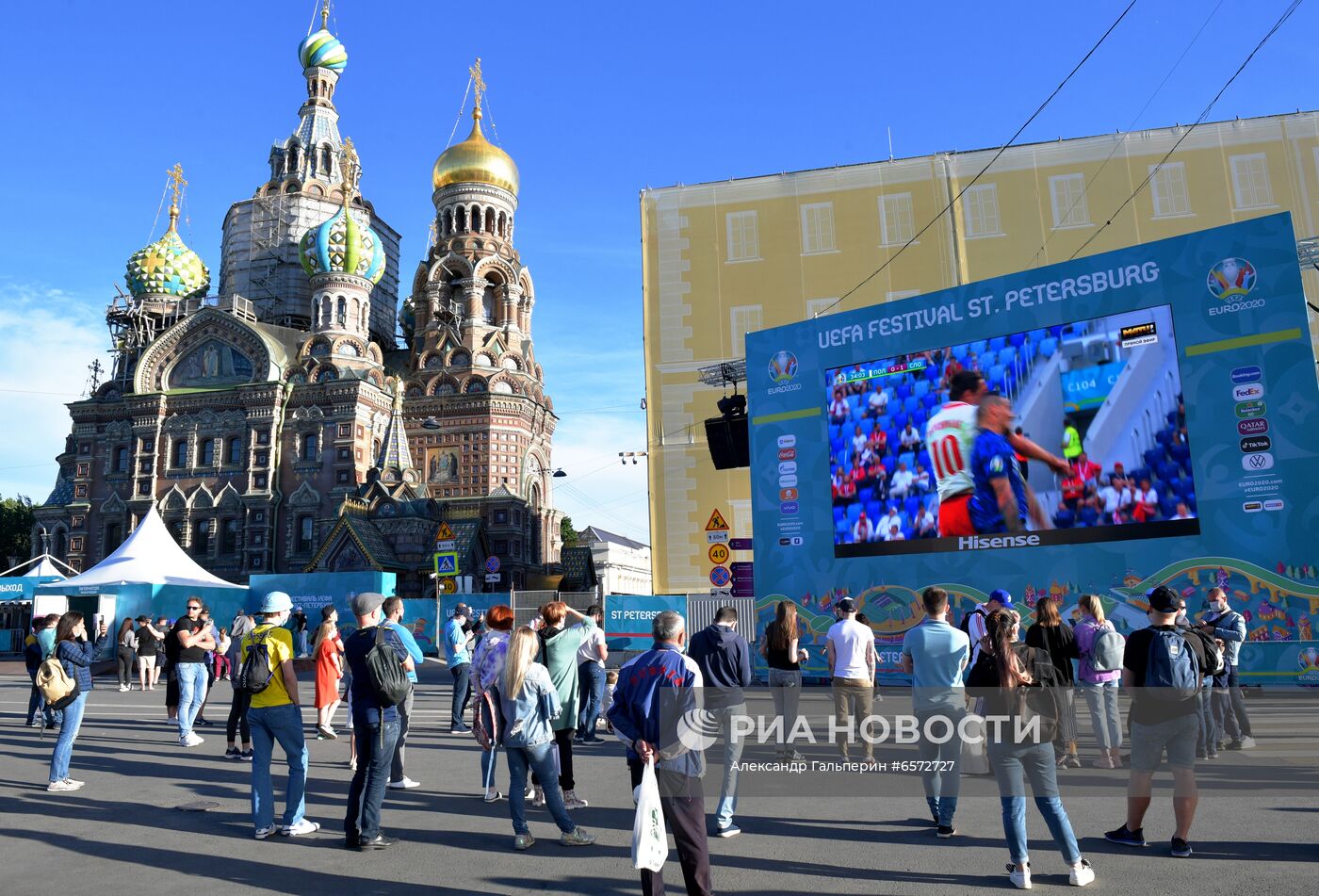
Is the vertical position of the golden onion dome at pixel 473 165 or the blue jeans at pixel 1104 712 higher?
the golden onion dome at pixel 473 165

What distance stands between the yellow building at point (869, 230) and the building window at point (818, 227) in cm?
4

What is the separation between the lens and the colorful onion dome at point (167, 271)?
51781mm

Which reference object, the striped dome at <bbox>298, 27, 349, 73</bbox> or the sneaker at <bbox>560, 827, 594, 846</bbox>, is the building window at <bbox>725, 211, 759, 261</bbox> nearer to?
the sneaker at <bbox>560, 827, 594, 846</bbox>

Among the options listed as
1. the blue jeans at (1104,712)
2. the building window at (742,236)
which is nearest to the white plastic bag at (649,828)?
the blue jeans at (1104,712)

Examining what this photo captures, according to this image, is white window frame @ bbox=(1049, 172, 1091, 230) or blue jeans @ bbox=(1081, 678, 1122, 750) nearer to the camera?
blue jeans @ bbox=(1081, 678, 1122, 750)

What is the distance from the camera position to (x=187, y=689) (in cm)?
1126

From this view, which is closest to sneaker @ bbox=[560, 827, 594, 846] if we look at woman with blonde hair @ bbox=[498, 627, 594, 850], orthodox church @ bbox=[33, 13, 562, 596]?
woman with blonde hair @ bbox=[498, 627, 594, 850]

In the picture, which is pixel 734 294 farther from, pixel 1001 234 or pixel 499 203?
pixel 499 203

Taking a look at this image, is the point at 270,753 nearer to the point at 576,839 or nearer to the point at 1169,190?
the point at 576,839

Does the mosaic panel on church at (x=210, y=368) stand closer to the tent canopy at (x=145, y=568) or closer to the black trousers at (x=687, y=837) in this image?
the tent canopy at (x=145, y=568)

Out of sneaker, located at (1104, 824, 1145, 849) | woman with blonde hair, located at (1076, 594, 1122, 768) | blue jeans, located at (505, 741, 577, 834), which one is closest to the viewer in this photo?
sneaker, located at (1104, 824, 1145, 849)

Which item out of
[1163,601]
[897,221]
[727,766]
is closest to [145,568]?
[897,221]

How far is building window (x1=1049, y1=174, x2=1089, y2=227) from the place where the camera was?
90.0 ft

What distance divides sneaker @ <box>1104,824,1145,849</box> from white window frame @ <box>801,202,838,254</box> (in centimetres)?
2411
